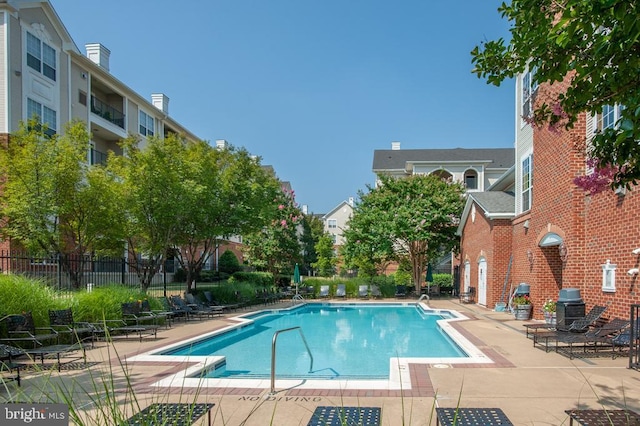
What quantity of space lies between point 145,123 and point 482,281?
23.4m

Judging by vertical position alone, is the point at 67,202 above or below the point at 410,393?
above

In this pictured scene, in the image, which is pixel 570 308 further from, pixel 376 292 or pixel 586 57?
pixel 376 292

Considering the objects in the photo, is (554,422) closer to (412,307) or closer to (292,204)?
(412,307)

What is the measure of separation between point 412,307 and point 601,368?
15373 millimetres

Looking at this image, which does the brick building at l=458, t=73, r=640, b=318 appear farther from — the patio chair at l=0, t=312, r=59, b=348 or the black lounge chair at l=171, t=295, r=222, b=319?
the black lounge chair at l=171, t=295, r=222, b=319

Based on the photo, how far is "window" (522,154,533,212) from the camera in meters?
15.9

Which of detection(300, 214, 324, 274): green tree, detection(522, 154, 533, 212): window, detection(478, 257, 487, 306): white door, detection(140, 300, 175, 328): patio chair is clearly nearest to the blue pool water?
detection(140, 300, 175, 328): patio chair

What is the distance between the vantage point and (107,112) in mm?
26734

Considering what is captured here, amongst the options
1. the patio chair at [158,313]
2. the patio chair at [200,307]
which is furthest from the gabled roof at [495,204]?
the patio chair at [158,313]

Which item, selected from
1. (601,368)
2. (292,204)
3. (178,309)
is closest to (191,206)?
(178,309)

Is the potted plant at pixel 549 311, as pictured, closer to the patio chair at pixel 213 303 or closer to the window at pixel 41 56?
the patio chair at pixel 213 303

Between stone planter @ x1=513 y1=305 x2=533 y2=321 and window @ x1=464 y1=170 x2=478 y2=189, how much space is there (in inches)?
1052

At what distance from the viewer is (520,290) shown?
15555mm

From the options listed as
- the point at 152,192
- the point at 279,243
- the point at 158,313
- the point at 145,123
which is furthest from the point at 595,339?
the point at 145,123
